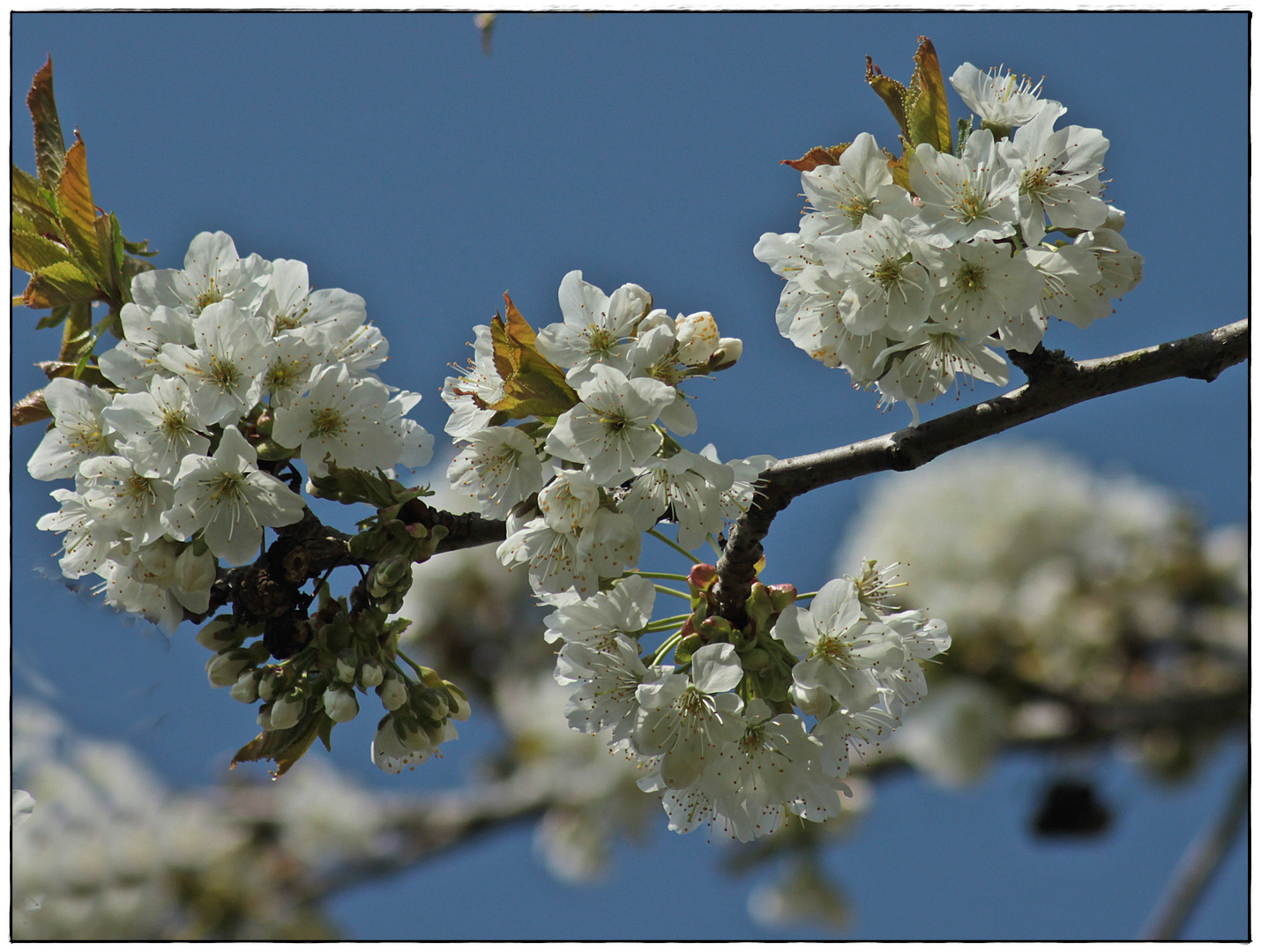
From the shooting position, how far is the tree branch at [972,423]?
1.75m

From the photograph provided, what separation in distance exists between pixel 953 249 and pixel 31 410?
167cm

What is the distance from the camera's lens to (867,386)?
6.16 ft

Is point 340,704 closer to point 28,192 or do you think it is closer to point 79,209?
point 79,209

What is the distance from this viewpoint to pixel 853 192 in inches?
69.6

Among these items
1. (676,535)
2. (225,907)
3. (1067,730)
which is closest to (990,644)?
(1067,730)

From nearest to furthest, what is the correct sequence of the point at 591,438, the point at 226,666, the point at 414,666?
the point at 591,438
the point at 226,666
the point at 414,666

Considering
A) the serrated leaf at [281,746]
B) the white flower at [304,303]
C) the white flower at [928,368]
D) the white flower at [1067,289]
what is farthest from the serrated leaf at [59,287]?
the white flower at [1067,289]

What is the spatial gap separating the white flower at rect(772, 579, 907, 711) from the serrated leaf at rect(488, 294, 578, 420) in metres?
0.52

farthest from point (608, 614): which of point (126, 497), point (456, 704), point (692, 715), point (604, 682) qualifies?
point (126, 497)

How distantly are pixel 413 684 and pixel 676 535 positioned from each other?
21.8 inches

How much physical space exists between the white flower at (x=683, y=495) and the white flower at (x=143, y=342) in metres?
0.79

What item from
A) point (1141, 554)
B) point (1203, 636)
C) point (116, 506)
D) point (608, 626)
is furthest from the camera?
point (1141, 554)

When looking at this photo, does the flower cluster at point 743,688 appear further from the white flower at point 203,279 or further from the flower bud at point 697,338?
the white flower at point 203,279

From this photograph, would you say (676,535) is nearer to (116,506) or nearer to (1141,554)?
(116,506)
